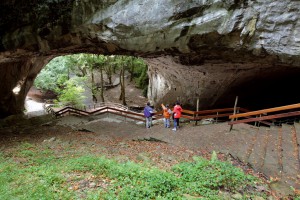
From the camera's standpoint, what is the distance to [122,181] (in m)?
5.15

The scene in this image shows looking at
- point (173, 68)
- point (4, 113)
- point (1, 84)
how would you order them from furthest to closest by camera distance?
point (4, 113), point (1, 84), point (173, 68)

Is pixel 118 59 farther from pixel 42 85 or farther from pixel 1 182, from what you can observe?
pixel 1 182

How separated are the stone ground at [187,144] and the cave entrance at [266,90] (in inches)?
202

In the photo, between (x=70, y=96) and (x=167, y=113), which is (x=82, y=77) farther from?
(x=167, y=113)

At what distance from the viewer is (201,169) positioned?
5.79 m

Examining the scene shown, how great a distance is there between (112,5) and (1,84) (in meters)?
11.9

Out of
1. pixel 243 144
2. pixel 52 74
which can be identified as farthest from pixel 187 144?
pixel 52 74

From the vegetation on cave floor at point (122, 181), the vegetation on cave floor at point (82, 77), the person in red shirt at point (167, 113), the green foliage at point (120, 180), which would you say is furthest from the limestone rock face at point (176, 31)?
the vegetation on cave floor at point (82, 77)

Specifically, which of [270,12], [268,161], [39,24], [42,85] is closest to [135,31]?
[39,24]

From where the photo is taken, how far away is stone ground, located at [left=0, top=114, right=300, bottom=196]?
6.12m

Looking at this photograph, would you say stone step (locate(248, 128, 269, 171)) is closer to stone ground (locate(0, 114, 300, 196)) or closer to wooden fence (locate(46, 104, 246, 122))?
stone ground (locate(0, 114, 300, 196))

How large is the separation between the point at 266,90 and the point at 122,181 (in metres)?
14.6

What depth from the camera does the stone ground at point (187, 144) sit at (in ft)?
20.1

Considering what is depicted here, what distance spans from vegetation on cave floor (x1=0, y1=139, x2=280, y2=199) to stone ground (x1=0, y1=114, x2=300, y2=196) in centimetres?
67
